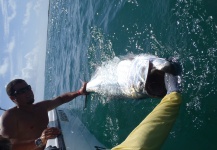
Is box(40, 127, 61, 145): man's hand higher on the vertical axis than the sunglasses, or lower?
lower

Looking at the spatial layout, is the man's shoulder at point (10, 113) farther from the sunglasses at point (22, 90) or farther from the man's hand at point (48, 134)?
the man's hand at point (48, 134)

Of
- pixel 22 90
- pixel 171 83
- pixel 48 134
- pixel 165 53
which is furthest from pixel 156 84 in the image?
pixel 22 90

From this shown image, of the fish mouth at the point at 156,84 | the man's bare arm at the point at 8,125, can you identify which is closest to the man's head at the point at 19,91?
the man's bare arm at the point at 8,125

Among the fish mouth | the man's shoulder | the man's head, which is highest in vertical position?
the fish mouth

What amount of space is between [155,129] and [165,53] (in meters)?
2.65

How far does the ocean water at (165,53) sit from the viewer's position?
4004 mm

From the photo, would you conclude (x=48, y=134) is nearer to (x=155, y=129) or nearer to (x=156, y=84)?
(x=156, y=84)

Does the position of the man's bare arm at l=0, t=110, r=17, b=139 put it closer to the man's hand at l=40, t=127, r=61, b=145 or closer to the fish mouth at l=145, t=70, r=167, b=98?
the man's hand at l=40, t=127, r=61, b=145

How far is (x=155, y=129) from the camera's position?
7.45ft

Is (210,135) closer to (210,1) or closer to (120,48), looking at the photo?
(210,1)

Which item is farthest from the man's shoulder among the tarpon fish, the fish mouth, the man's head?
the fish mouth

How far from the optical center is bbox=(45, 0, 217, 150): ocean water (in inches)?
158

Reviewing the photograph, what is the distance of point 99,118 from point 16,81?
2548 mm

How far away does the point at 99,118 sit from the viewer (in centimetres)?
692
